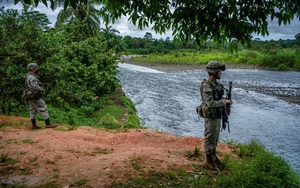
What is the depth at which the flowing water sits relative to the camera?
12797 millimetres

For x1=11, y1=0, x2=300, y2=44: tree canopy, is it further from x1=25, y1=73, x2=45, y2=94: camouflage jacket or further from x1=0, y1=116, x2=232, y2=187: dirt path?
x1=25, y1=73, x2=45, y2=94: camouflage jacket

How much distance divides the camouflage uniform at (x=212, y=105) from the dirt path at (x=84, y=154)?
2.61 ft

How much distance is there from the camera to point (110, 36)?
77.7 ft

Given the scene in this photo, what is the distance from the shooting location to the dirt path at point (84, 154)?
4.98 meters

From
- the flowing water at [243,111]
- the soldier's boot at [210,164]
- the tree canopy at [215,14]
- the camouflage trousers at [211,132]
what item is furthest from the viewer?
the flowing water at [243,111]

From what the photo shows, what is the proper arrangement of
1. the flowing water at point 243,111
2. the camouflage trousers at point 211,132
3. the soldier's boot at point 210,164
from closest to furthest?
1. the camouflage trousers at point 211,132
2. the soldier's boot at point 210,164
3. the flowing water at point 243,111

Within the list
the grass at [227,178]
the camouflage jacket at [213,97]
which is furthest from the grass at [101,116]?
the camouflage jacket at [213,97]

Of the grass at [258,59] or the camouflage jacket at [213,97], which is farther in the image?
the grass at [258,59]

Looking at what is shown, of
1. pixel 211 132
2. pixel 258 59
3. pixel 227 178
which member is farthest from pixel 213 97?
pixel 258 59

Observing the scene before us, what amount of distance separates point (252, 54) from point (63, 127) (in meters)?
41.8

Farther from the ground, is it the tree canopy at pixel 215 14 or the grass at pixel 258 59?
the tree canopy at pixel 215 14

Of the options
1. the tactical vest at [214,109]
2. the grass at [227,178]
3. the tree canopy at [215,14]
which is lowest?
the grass at [227,178]

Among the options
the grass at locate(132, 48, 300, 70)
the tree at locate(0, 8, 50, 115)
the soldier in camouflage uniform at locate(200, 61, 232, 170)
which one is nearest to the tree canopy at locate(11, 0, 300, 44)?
the soldier in camouflage uniform at locate(200, 61, 232, 170)

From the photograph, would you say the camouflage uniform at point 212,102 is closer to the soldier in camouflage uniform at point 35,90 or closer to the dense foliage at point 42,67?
the soldier in camouflage uniform at point 35,90
